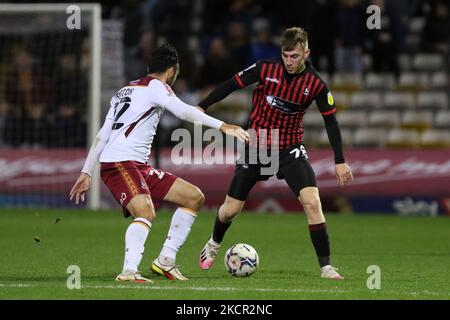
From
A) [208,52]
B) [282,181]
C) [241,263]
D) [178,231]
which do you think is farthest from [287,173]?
[208,52]

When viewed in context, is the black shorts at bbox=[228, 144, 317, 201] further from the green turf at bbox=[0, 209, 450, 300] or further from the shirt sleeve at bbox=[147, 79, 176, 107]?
the shirt sleeve at bbox=[147, 79, 176, 107]

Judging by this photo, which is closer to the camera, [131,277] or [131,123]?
[131,277]

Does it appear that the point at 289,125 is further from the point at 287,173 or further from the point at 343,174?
the point at 343,174

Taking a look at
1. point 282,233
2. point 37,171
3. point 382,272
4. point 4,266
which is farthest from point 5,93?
point 382,272

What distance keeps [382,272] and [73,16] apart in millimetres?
9824

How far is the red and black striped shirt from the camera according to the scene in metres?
8.98

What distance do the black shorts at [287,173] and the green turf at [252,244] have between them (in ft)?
2.62

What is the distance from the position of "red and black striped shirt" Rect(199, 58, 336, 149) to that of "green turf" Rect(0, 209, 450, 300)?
1309 mm

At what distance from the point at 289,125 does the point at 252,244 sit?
3.55 metres

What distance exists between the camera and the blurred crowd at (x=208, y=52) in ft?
63.6

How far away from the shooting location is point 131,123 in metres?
8.34

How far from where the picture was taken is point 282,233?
14.1m

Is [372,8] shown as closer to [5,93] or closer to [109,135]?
[5,93]

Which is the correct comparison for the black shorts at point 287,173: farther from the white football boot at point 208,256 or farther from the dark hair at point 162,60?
the dark hair at point 162,60
